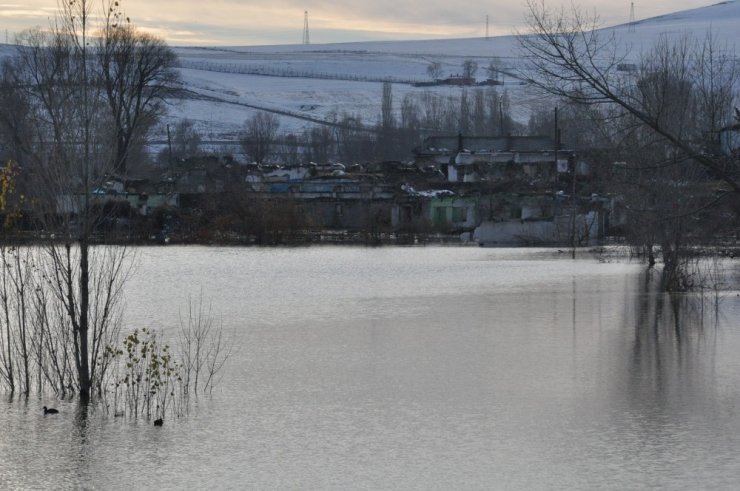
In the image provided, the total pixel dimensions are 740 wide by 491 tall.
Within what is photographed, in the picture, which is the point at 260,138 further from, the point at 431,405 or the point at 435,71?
the point at 435,71

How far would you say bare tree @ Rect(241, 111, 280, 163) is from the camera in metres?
94.9

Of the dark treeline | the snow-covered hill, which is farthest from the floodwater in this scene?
the snow-covered hill

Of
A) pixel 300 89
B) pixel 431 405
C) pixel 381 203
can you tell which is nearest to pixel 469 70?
pixel 300 89

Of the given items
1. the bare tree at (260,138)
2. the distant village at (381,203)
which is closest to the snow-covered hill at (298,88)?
the bare tree at (260,138)

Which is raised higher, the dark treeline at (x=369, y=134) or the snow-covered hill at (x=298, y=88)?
the snow-covered hill at (x=298, y=88)

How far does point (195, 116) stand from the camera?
454ft

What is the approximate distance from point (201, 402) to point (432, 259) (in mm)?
23046

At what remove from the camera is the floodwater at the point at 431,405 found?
33.8 ft

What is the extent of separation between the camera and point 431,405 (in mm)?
12883

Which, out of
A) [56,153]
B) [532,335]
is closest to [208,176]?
[532,335]

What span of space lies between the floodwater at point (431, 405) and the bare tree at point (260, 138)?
61.9 meters

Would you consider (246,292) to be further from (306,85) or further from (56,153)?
(306,85)

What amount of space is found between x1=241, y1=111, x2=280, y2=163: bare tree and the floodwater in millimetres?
61933

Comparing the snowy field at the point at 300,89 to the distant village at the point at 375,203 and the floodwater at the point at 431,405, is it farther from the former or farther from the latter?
the floodwater at the point at 431,405
